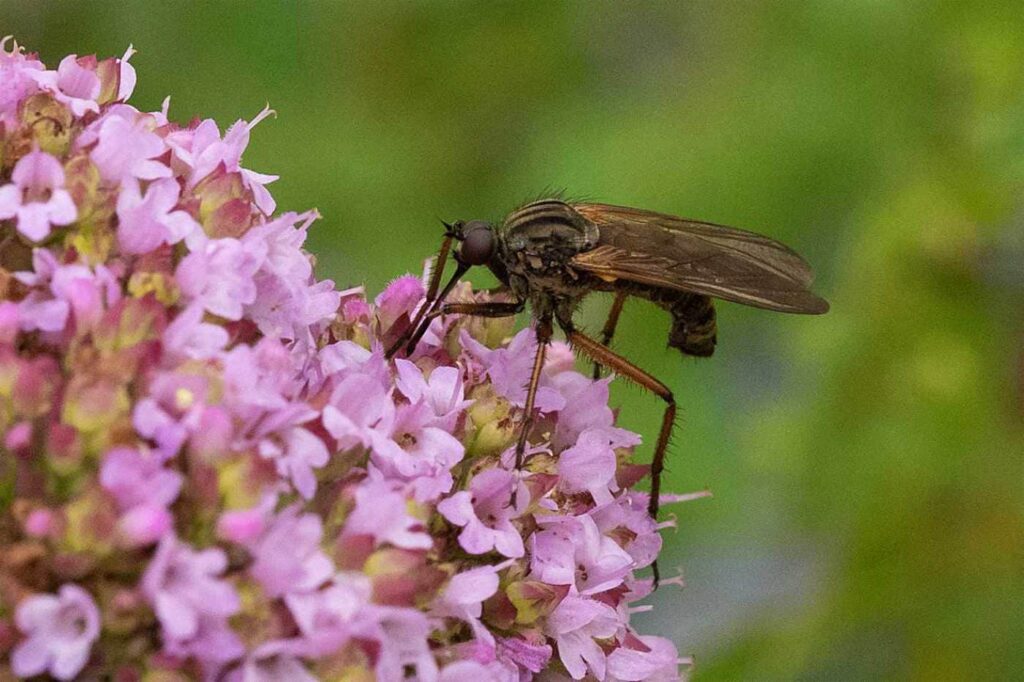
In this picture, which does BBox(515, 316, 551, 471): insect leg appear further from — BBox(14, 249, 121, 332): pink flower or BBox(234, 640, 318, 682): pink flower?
BBox(14, 249, 121, 332): pink flower

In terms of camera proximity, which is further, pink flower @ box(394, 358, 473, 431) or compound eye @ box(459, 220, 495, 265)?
compound eye @ box(459, 220, 495, 265)

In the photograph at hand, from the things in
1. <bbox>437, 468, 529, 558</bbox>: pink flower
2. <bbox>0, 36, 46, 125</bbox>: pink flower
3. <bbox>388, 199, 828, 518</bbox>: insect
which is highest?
<bbox>0, 36, 46, 125</bbox>: pink flower

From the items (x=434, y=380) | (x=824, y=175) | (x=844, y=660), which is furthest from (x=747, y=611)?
(x=434, y=380)

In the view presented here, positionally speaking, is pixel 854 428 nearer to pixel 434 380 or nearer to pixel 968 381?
pixel 968 381

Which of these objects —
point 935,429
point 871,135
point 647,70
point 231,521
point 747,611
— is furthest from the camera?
point 647,70

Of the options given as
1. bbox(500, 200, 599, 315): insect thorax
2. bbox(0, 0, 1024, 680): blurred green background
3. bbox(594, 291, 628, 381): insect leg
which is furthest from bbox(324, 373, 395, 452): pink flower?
bbox(0, 0, 1024, 680): blurred green background

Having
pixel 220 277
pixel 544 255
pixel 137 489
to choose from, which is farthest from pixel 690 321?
pixel 137 489

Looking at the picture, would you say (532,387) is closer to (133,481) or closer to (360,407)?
(360,407)
